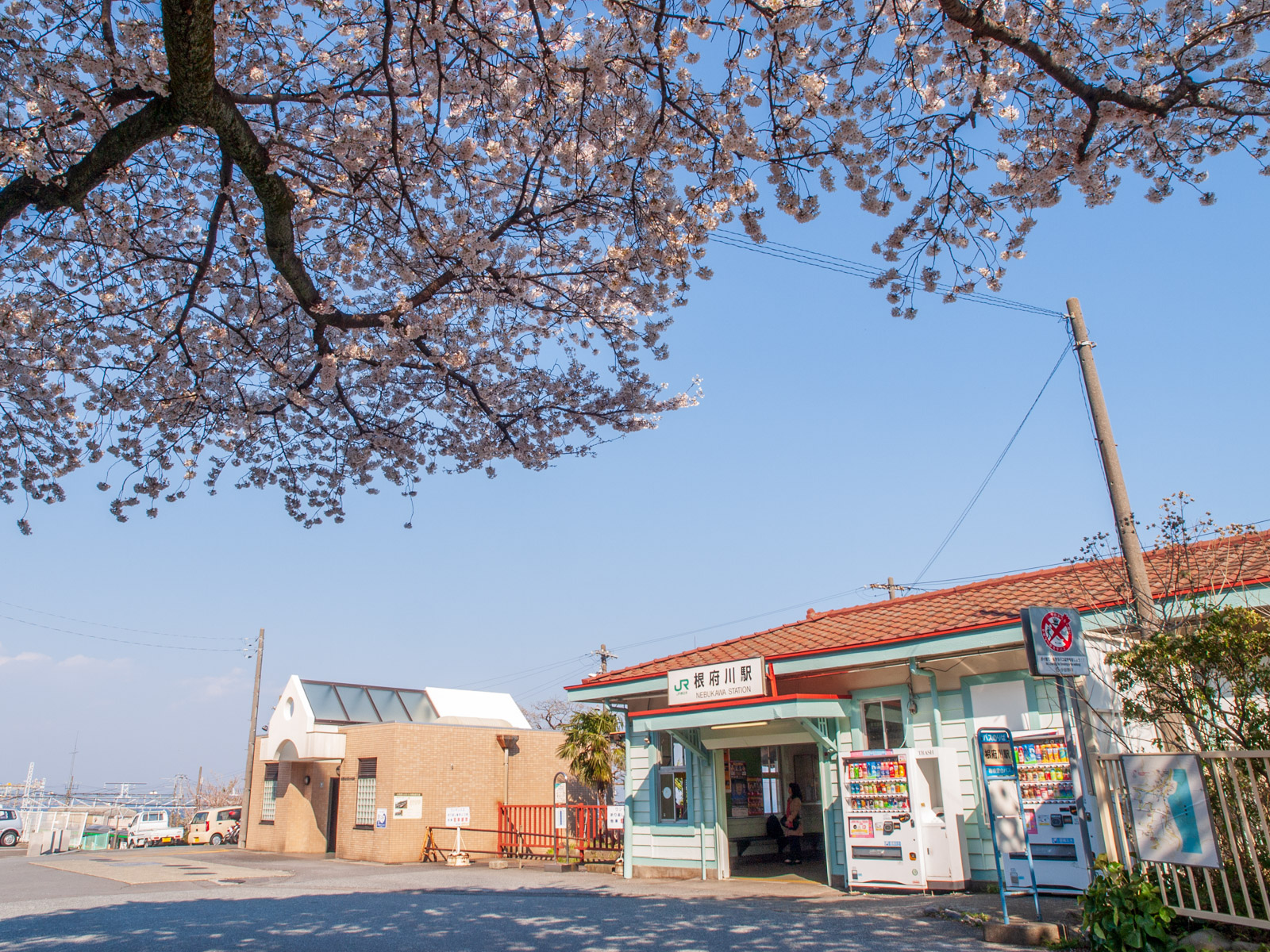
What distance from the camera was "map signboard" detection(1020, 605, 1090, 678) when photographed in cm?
775

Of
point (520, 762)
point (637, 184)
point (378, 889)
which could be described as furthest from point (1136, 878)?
point (520, 762)

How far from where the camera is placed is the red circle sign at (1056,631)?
7789mm

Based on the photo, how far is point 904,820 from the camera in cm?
1071

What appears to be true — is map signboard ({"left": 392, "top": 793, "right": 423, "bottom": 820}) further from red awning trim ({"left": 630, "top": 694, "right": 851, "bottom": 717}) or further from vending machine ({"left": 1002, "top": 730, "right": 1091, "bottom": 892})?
vending machine ({"left": 1002, "top": 730, "right": 1091, "bottom": 892})

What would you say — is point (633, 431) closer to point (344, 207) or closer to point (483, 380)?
point (483, 380)

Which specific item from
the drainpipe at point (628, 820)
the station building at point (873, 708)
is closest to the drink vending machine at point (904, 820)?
the station building at point (873, 708)

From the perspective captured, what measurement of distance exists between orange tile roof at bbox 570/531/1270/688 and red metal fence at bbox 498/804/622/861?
388 centimetres

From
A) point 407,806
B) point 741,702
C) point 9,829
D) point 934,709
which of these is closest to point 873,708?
point 934,709

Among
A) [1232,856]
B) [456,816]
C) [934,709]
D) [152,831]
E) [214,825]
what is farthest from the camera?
[152,831]

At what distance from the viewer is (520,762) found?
2434 centimetres

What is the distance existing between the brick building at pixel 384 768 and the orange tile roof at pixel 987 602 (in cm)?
847

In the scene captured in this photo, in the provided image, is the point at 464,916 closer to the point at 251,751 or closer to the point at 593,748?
the point at 593,748

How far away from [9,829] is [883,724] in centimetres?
3835

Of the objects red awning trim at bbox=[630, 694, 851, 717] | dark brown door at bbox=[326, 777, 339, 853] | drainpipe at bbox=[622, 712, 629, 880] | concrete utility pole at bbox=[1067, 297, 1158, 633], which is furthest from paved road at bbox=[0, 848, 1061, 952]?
dark brown door at bbox=[326, 777, 339, 853]
